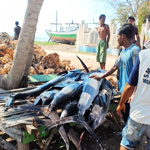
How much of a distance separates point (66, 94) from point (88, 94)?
322 mm

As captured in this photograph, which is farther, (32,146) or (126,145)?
(32,146)

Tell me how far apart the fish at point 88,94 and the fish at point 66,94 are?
11cm

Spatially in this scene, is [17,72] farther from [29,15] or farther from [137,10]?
[137,10]

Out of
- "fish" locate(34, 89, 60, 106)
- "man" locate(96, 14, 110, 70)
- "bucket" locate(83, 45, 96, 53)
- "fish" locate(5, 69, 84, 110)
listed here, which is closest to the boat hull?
"bucket" locate(83, 45, 96, 53)

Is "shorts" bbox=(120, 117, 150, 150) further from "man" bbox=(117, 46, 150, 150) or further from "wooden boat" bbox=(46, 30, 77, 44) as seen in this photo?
"wooden boat" bbox=(46, 30, 77, 44)

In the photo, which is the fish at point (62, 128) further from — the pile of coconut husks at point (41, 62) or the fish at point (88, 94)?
the pile of coconut husks at point (41, 62)

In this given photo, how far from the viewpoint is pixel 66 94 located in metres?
3.14

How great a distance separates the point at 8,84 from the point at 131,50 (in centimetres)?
274

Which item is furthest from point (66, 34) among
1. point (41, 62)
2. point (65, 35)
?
point (41, 62)

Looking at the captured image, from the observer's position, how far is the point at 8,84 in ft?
15.0

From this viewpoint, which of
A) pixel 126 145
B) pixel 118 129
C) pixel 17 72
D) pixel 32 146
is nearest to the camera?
pixel 126 145

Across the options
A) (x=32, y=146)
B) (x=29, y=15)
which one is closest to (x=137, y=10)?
(x=29, y=15)

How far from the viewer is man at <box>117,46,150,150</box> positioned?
2100 mm

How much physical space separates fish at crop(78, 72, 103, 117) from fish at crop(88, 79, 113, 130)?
83 mm
